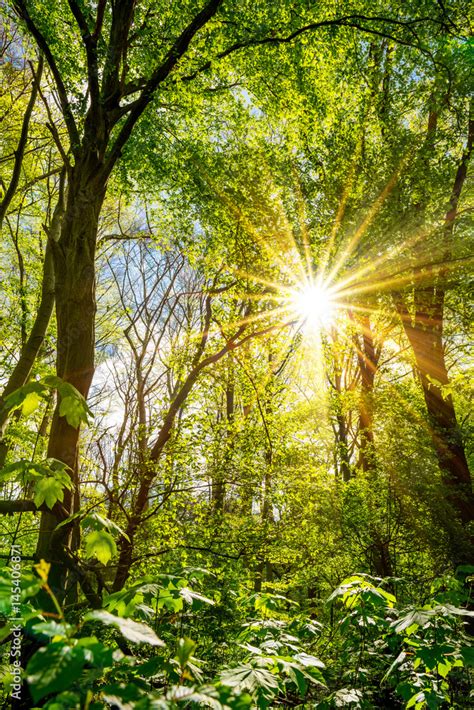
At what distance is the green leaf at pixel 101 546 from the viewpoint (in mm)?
1515

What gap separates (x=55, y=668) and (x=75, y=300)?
2277mm

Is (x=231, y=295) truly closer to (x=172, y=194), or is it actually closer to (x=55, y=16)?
(x=172, y=194)

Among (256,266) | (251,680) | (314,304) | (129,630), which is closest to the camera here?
(129,630)

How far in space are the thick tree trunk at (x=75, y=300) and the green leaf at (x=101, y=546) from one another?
96 centimetres

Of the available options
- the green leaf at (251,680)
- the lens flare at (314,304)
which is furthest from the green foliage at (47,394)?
the lens flare at (314,304)

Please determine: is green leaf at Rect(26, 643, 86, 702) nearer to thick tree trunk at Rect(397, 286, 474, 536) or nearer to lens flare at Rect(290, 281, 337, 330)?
lens flare at Rect(290, 281, 337, 330)

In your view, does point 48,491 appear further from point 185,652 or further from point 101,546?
point 185,652

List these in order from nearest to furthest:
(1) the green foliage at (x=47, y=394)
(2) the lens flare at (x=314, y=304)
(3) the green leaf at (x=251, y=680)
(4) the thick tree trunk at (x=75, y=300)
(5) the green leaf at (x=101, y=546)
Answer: (3) the green leaf at (x=251, y=680) < (5) the green leaf at (x=101, y=546) < (1) the green foliage at (x=47, y=394) < (4) the thick tree trunk at (x=75, y=300) < (2) the lens flare at (x=314, y=304)

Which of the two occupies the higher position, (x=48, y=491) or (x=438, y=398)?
(x=438, y=398)

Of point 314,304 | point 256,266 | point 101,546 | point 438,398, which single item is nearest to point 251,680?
point 101,546

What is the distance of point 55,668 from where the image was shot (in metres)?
0.78

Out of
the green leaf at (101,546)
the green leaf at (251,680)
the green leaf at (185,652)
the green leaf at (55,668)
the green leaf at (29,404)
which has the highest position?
the green leaf at (29,404)

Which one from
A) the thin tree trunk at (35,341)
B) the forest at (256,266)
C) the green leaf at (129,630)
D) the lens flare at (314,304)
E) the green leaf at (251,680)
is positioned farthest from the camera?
the lens flare at (314,304)

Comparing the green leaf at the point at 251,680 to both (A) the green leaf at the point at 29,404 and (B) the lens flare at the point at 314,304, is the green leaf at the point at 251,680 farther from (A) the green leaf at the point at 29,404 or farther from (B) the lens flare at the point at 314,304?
(B) the lens flare at the point at 314,304
